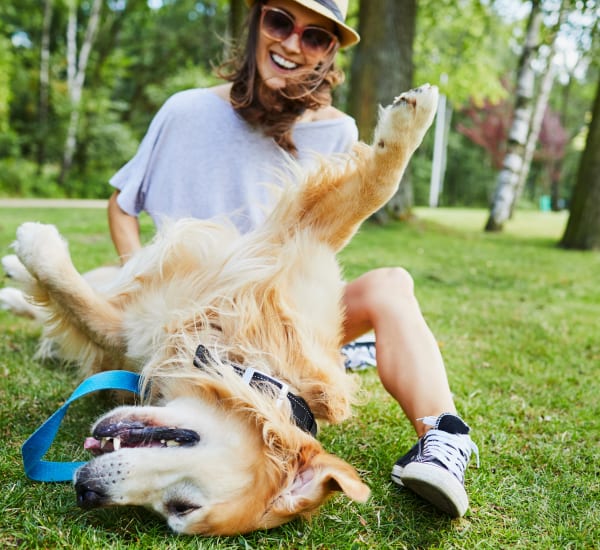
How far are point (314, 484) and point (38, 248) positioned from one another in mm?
1615

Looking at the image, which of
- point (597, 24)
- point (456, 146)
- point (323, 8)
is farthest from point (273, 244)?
point (456, 146)

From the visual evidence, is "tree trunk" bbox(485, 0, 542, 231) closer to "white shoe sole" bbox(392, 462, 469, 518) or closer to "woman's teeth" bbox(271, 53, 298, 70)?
"woman's teeth" bbox(271, 53, 298, 70)

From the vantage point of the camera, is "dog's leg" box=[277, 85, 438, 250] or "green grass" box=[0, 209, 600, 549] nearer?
"green grass" box=[0, 209, 600, 549]

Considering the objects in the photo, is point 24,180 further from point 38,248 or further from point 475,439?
point 475,439

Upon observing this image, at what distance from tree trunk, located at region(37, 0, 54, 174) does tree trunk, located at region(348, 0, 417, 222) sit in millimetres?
13937

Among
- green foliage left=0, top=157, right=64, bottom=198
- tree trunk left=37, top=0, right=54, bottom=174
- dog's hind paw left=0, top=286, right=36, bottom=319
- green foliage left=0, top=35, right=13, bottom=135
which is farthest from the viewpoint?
tree trunk left=37, top=0, right=54, bottom=174

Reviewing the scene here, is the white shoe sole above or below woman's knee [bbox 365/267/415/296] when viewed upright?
below

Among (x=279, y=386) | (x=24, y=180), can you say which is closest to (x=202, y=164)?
(x=279, y=386)

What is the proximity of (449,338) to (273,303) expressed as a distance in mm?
2133

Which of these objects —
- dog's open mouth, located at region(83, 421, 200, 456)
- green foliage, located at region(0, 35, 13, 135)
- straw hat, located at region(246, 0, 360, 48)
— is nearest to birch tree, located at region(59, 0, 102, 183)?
green foliage, located at region(0, 35, 13, 135)

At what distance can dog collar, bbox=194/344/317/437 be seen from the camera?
1936 mm

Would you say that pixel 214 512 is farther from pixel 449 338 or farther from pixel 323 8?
pixel 449 338

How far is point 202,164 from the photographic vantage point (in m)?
2.91

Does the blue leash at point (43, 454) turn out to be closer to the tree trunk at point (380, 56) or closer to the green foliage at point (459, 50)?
the tree trunk at point (380, 56)
